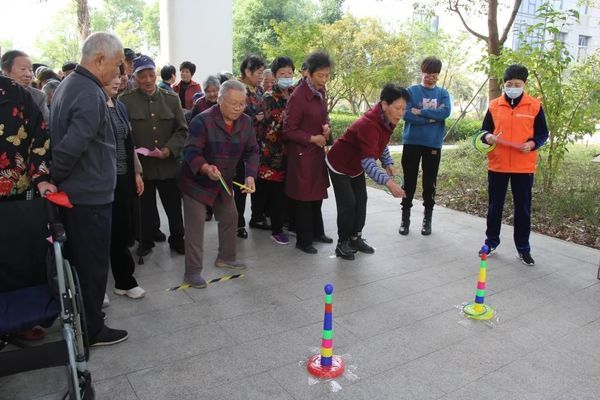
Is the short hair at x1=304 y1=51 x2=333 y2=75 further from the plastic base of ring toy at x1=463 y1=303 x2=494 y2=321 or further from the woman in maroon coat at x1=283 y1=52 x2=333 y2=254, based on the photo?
the plastic base of ring toy at x1=463 y1=303 x2=494 y2=321

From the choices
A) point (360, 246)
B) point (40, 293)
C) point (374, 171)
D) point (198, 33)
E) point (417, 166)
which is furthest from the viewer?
point (198, 33)

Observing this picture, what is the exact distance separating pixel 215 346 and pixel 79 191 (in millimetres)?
1243

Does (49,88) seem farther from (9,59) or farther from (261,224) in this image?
(261,224)

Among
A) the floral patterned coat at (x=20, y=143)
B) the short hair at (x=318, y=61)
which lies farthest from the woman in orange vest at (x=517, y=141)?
the floral patterned coat at (x=20, y=143)

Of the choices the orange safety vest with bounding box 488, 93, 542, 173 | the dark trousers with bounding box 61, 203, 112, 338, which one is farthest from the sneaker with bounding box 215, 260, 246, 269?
the orange safety vest with bounding box 488, 93, 542, 173

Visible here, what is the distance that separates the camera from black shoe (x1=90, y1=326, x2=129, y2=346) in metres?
3.02

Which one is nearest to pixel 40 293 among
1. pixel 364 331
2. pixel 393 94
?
pixel 364 331

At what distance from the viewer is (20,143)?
2588 mm

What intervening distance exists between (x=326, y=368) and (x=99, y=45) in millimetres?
2218

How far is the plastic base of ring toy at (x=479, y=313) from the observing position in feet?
11.5

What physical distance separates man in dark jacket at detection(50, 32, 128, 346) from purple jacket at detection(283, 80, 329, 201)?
2.03m

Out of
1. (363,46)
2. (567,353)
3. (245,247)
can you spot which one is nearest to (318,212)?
(245,247)

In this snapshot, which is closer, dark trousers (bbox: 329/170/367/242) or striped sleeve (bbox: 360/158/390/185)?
striped sleeve (bbox: 360/158/390/185)

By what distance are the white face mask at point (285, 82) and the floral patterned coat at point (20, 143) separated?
272cm
